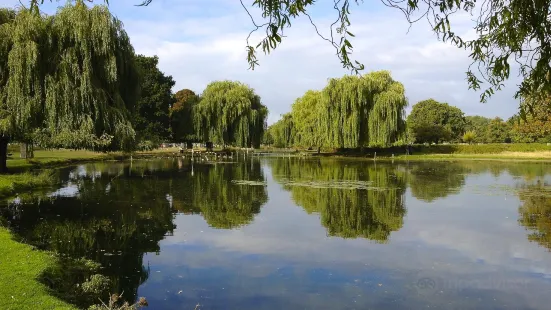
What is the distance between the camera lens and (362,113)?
4850 cm

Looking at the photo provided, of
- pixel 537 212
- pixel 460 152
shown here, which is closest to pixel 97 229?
pixel 537 212

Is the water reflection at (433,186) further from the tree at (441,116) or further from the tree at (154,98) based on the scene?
the tree at (441,116)

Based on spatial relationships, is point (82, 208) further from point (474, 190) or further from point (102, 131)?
point (474, 190)

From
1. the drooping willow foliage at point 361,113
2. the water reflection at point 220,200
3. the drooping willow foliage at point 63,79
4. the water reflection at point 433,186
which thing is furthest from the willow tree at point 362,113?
the drooping willow foliage at point 63,79

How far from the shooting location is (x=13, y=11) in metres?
23.0

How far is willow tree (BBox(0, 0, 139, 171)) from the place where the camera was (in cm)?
1992

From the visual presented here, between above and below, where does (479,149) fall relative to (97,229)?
above

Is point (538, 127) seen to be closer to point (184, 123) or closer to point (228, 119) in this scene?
point (228, 119)

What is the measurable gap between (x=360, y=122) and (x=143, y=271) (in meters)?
41.3

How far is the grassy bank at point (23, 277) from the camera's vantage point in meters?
6.05

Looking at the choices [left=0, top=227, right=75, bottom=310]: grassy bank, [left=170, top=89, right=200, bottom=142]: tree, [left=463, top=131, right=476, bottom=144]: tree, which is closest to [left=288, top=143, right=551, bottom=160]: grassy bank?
[left=170, top=89, right=200, bottom=142]: tree

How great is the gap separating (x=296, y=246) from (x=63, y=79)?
15.2 metres

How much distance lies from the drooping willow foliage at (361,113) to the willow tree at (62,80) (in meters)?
29.1

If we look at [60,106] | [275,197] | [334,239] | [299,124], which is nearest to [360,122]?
[299,124]
